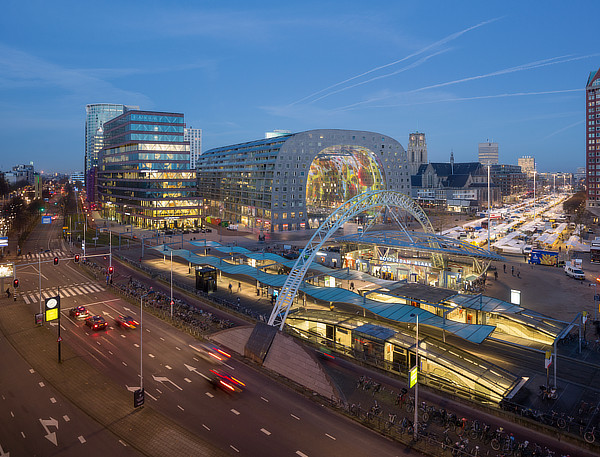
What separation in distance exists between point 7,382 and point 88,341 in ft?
27.7

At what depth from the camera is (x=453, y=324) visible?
34469mm

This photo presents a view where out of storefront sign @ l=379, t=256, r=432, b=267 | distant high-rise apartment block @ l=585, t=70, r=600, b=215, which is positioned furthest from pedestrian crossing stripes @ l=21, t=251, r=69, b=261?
distant high-rise apartment block @ l=585, t=70, r=600, b=215

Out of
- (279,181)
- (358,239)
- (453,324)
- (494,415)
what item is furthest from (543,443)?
(279,181)

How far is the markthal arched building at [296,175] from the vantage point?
389 feet

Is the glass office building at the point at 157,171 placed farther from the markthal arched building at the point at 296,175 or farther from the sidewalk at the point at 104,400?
the sidewalk at the point at 104,400

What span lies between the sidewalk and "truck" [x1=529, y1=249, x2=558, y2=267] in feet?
252

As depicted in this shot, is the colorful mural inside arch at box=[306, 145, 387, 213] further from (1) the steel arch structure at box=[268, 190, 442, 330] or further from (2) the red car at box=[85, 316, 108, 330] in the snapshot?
(2) the red car at box=[85, 316, 108, 330]

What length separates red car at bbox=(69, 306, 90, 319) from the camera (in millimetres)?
44562

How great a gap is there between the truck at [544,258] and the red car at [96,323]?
76849 millimetres

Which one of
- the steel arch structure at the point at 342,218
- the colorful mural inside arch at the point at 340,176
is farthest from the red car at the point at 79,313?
the colorful mural inside arch at the point at 340,176

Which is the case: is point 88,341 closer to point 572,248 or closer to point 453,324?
point 453,324

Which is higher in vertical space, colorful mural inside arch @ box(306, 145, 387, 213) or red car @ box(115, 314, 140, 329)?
colorful mural inside arch @ box(306, 145, 387, 213)

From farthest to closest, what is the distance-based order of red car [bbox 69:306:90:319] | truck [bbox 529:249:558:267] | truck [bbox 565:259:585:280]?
truck [bbox 529:249:558:267] < truck [bbox 565:259:585:280] < red car [bbox 69:306:90:319]

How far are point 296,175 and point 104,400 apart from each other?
97.6 meters
